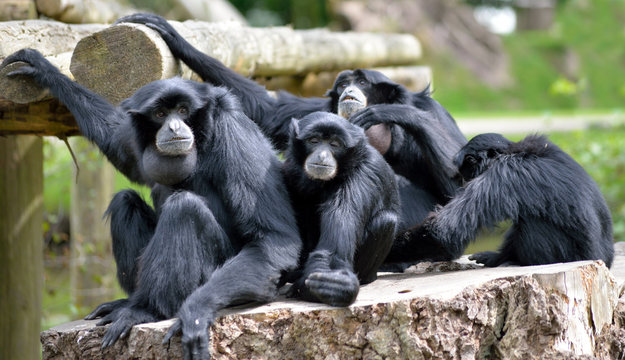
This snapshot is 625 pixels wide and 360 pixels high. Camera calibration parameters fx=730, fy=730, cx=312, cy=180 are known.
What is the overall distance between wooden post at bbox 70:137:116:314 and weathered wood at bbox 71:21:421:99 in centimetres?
294

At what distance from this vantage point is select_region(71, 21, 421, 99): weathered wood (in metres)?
5.57

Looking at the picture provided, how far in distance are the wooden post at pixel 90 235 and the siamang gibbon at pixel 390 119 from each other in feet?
11.5


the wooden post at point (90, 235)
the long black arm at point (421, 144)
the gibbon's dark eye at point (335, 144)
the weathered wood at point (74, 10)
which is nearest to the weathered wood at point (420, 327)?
the gibbon's dark eye at point (335, 144)

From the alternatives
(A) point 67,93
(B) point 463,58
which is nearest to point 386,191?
(A) point 67,93

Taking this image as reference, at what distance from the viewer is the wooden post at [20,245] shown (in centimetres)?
759

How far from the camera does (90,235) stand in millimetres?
10227

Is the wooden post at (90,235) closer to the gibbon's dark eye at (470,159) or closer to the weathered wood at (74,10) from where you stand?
the weathered wood at (74,10)

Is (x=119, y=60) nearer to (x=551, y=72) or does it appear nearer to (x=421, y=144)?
(x=421, y=144)

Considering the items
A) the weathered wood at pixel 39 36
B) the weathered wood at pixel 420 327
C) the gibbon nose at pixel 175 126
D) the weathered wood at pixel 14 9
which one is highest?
the weathered wood at pixel 14 9

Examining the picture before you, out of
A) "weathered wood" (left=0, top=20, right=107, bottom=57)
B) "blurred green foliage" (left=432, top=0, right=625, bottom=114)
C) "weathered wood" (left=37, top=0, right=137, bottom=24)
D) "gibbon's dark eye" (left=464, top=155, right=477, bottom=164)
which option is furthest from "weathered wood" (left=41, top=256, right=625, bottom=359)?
"blurred green foliage" (left=432, top=0, right=625, bottom=114)

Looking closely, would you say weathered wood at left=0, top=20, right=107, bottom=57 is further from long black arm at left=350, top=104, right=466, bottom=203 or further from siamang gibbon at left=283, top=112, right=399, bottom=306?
long black arm at left=350, top=104, right=466, bottom=203

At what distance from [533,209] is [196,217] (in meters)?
2.58

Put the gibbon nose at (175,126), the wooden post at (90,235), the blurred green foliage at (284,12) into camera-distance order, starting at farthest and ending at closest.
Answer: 1. the blurred green foliage at (284,12)
2. the wooden post at (90,235)
3. the gibbon nose at (175,126)

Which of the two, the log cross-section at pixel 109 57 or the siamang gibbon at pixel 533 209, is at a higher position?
the log cross-section at pixel 109 57
